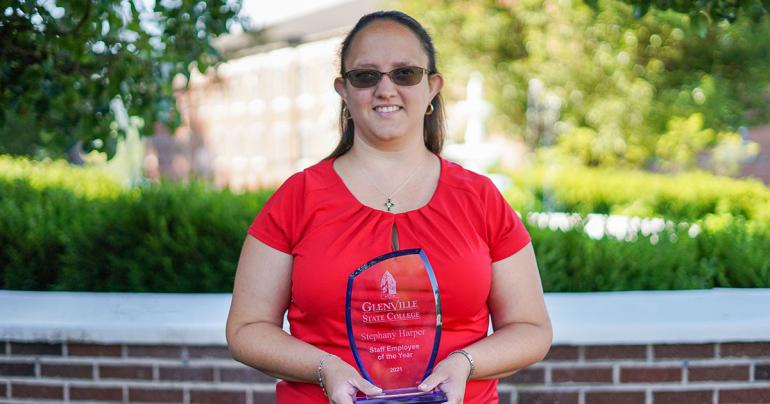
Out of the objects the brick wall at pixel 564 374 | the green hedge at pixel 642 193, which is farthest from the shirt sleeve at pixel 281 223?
the green hedge at pixel 642 193

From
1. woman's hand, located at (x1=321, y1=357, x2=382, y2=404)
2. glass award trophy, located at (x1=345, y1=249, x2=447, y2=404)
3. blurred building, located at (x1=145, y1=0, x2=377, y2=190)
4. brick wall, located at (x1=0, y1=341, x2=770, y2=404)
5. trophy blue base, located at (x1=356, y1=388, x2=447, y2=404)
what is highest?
blurred building, located at (x1=145, y1=0, x2=377, y2=190)

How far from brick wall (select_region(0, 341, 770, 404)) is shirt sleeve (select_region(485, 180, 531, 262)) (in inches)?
52.2

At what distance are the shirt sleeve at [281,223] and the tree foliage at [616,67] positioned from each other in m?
13.6

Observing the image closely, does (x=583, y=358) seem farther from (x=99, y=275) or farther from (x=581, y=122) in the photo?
(x=581, y=122)

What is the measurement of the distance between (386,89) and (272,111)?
1742 inches

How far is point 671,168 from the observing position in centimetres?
1958

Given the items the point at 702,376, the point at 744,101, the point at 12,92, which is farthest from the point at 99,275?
the point at 744,101

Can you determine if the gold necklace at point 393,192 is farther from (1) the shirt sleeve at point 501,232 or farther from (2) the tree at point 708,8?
(2) the tree at point 708,8

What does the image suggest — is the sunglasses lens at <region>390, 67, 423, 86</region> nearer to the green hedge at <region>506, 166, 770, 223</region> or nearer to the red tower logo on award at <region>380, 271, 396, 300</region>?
the red tower logo on award at <region>380, 271, 396, 300</region>

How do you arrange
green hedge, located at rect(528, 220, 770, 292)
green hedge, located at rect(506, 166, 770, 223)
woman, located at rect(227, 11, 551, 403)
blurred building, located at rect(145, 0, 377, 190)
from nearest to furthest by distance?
woman, located at rect(227, 11, 551, 403) < green hedge, located at rect(528, 220, 770, 292) < green hedge, located at rect(506, 166, 770, 223) < blurred building, located at rect(145, 0, 377, 190)

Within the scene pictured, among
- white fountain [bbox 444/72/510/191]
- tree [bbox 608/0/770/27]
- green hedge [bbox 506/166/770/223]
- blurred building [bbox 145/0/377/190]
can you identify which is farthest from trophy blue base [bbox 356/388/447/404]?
blurred building [bbox 145/0/377/190]

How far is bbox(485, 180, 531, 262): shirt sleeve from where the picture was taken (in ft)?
6.48

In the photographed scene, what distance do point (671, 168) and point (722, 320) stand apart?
57.2 feet

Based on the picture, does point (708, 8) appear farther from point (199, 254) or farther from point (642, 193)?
point (642, 193)
